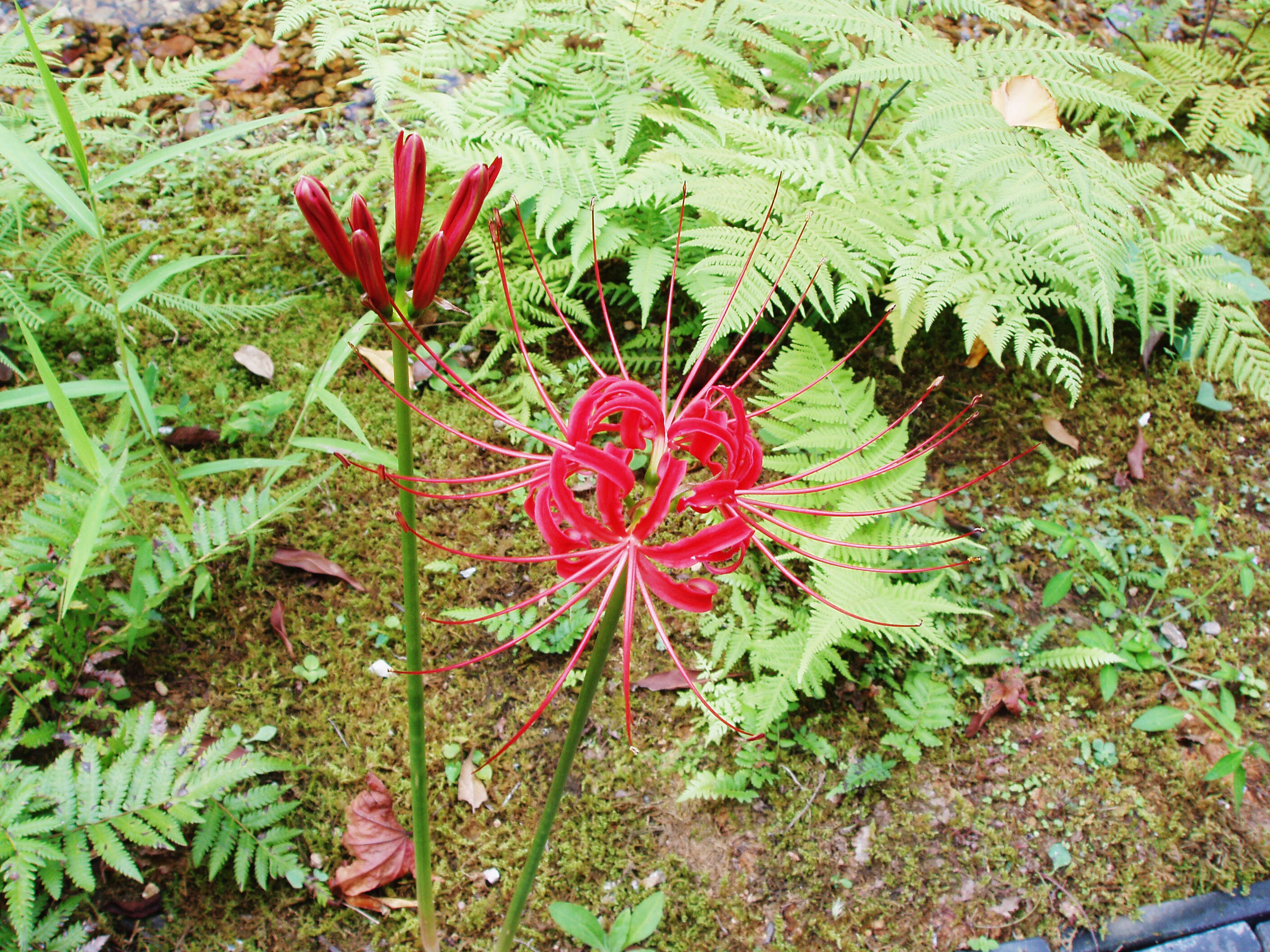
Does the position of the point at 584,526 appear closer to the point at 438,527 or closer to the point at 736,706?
the point at 736,706

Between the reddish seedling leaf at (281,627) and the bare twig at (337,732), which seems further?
the reddish seedling leaf at (281,627)

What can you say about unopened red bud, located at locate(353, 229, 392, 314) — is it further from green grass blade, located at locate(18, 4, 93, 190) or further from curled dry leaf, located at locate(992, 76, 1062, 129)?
curled dry leaf, located at locate(992, 76, 1062, 129)

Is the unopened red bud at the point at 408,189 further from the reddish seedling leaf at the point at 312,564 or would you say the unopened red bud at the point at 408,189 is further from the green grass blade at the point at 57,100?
the reddish seedling leaf at the point at 312,564

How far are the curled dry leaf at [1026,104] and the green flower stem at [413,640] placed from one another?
232 cm

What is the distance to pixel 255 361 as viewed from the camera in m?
2.76

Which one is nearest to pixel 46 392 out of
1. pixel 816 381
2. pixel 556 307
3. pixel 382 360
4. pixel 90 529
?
pixel 90 529

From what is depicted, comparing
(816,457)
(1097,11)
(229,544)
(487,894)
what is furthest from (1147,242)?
(229,544)

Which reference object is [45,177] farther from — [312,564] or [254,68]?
[254,68]

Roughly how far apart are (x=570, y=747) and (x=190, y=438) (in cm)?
189

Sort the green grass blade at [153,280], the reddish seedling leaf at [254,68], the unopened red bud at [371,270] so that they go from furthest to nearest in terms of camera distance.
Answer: the reddish seedling leaf at [254,68], the green grass blade at [153,280], the unopened red bud at [371,270]

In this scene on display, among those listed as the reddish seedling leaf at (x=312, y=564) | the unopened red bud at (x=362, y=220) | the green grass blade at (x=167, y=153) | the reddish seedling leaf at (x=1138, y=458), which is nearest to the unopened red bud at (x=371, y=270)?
the unopened red bud at (x=362, y=220)

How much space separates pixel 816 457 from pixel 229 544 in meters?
1.71

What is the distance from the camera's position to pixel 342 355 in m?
1.71

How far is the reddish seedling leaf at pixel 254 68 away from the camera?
143 inches
